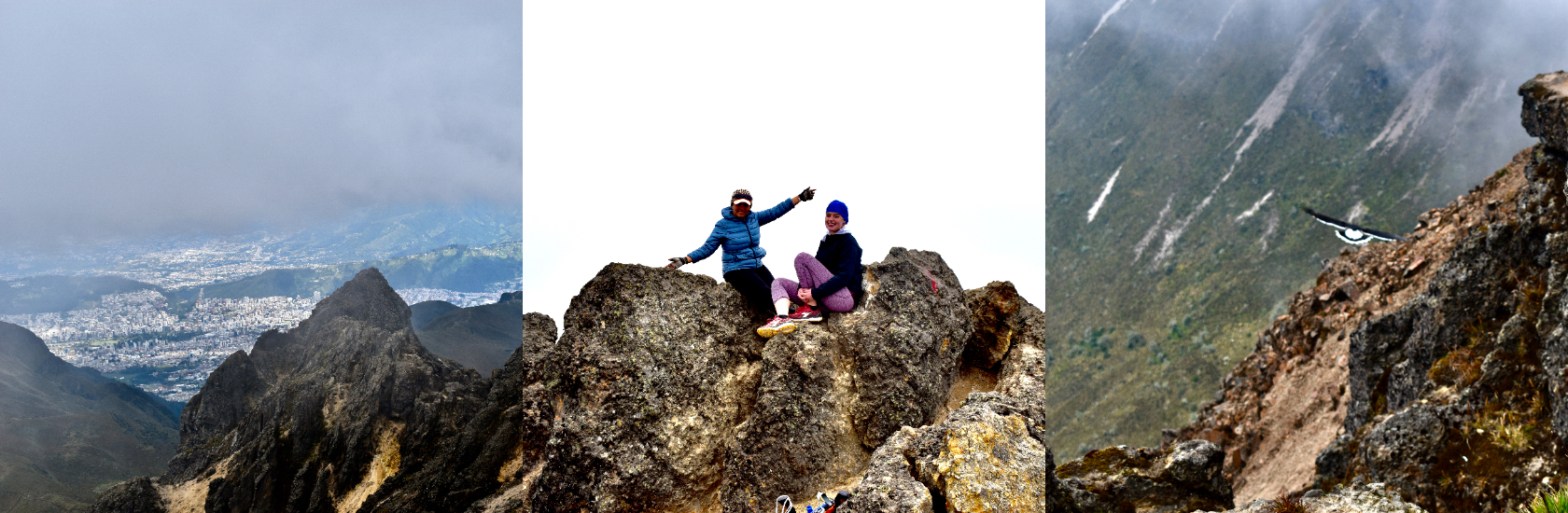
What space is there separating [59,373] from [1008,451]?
253 feet

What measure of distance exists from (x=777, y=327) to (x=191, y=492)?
43543 mm

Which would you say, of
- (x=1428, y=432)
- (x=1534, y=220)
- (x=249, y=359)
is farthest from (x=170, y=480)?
(x=1534, y=220)

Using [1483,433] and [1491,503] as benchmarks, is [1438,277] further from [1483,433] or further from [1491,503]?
[1491,503]

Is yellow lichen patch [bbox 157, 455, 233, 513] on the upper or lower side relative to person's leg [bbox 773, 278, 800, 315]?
lower

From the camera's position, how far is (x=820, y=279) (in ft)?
35.5

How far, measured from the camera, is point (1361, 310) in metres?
27.1

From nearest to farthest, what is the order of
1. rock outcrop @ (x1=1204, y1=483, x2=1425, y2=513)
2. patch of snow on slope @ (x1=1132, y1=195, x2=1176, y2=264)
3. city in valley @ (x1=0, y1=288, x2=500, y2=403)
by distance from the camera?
rock outcrop @ (x1=1204, y1=483, x2=1425, y2=513) < city in valley @ (x1=0, y1=288, x2=500, y2=403) < patch of snow on slope @ (x1=1132, y1=195, x2=1176, y2=264)

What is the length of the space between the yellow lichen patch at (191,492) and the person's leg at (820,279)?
40769mm

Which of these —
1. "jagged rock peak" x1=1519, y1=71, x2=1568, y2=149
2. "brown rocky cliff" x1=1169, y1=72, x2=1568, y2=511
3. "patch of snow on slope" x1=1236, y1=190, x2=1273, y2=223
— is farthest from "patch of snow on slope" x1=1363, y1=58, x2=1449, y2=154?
"jagged rock peak" x1=1519, y1=71, x2=1568, y2=149

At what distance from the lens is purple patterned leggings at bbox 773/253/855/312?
1073 cm

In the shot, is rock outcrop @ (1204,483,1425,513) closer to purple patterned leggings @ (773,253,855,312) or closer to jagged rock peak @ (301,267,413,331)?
purple patterned leggings @ (773,253,855,312)

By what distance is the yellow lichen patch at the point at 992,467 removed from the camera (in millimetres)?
8367

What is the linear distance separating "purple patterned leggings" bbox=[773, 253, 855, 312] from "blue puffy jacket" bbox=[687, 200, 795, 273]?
542 mm

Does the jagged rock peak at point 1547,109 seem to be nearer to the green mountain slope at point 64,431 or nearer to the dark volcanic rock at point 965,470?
the dark volcanic rock at point 965,470
